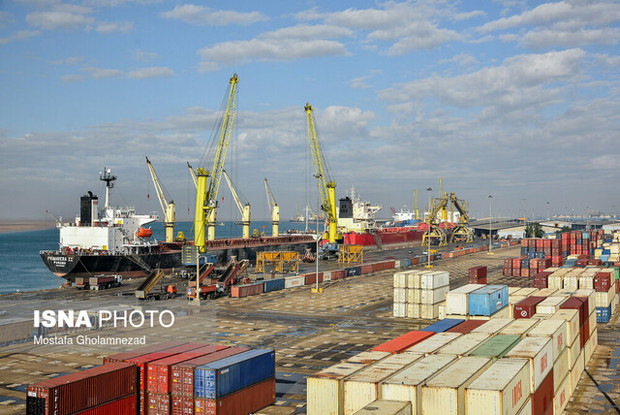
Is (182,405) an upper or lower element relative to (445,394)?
lower

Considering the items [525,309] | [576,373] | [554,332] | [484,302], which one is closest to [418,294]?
[484,302]

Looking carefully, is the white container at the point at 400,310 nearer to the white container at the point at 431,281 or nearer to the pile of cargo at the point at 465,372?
the white container at the point at 431,281

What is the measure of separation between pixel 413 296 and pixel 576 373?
25.1 meters

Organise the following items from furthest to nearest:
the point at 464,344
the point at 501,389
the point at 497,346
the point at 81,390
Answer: the point at 464,344, the point at 497,346, the point at 81,390, the point at 501,389

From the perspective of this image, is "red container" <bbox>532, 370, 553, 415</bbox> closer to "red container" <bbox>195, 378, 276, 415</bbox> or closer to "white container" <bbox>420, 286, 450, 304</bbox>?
"red container" <bbox>195, 378, 276, 415</bbox>

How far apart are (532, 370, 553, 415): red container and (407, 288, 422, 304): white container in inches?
1222

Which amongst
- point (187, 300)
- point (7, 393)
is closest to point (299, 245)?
point (187, 300)

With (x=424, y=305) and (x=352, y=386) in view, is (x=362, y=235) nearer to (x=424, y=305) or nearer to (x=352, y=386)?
(x=424, y=305)

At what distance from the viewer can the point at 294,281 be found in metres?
85.5

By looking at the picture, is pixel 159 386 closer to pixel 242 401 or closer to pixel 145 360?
pixel 145 360

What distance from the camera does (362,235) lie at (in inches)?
7308

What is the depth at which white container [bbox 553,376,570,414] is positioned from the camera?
95.6ft

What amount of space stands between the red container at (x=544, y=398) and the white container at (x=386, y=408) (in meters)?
7.96

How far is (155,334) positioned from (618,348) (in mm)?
38799
